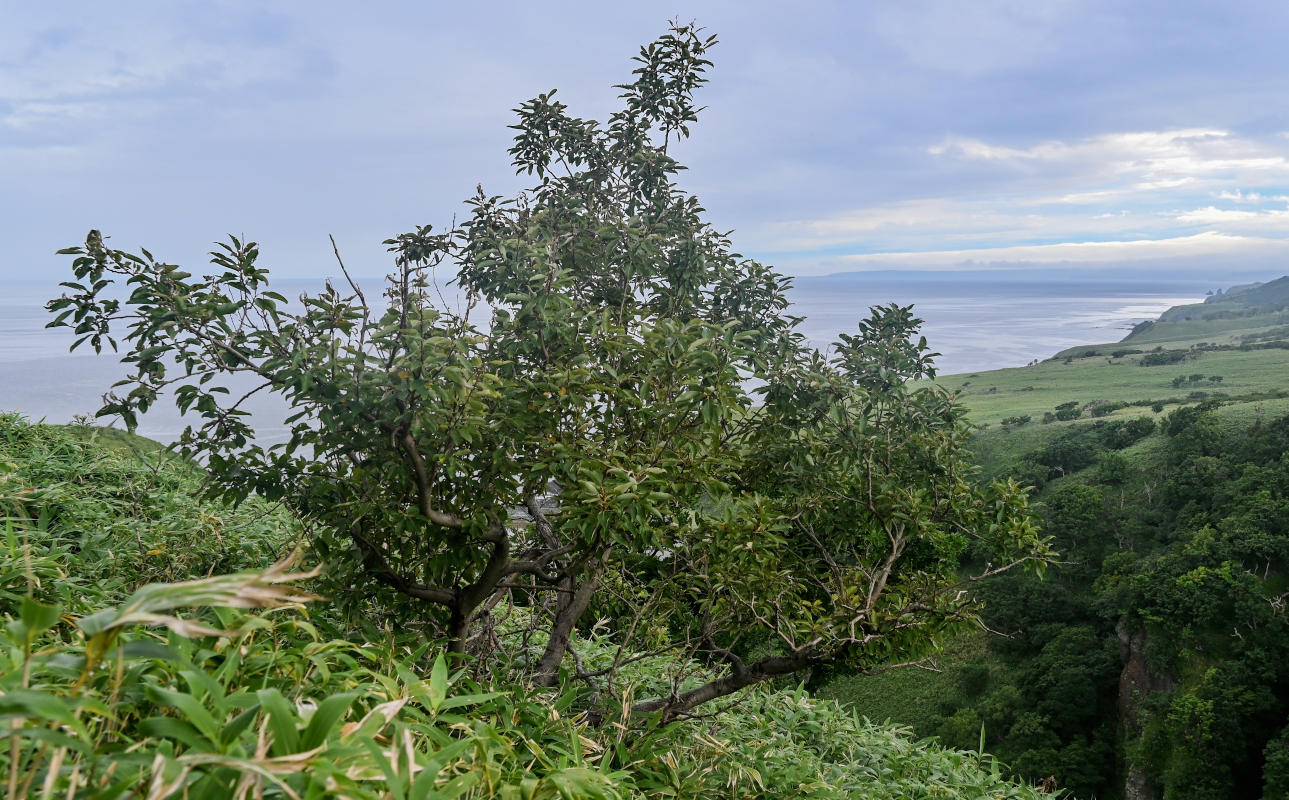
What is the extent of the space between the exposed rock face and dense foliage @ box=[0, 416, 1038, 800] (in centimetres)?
2327

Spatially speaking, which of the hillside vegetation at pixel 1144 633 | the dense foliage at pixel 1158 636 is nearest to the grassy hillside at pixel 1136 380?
the hillside vegetation at pixel 1144 633

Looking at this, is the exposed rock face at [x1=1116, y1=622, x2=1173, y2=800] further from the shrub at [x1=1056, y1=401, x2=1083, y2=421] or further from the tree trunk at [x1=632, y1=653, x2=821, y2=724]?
the shrub at [x1=1056, y1=401, x2=1083, y2=421]

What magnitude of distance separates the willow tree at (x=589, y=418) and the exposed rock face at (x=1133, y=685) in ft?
76.6

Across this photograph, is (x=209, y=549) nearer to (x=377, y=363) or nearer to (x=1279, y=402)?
(x=377, y=363)

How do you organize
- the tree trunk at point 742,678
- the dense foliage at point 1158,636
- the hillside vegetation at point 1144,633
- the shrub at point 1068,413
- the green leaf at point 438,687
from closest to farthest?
1. the green leaf at point 438,687
2. the tree trunk at point 742,678
3. the dense foliage at point 1158,636
4. the hillside vegetation at point 1144,633
5. the shrub at point 1068,413

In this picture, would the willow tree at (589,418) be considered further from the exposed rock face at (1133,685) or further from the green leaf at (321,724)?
the exposed rock face at (1133,685)

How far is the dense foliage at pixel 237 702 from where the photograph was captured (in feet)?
4.05

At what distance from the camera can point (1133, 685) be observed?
2612 cm

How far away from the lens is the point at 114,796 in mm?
1221

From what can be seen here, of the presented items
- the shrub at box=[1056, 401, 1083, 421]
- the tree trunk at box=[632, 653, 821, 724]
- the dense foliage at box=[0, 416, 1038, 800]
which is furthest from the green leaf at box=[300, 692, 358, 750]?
the shrub at box=[1056, 401, 1083, 421]

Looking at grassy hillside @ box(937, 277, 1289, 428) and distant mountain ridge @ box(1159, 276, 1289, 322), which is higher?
distant mountain ridge @ box(1159, 276, 1289, 322)

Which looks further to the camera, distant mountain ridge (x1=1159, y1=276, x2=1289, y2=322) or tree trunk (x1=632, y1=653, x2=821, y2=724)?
distant mountain ridge (x1=1159, y1=276, x2=1289, y2=322)

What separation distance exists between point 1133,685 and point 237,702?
103 feet

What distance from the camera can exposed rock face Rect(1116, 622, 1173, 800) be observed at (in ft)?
75.8
